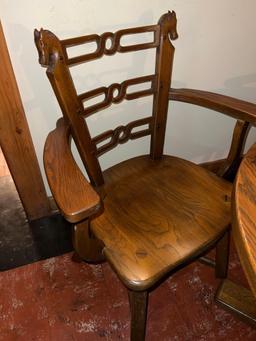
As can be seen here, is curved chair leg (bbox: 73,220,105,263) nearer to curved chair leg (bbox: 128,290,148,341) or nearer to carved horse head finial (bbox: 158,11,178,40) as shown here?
curved chair leg (bbox: 128,290,148,341)

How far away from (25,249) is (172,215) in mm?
839

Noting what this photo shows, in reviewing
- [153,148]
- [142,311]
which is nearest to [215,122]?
[153,148]

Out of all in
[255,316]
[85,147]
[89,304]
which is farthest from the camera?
[89,304]

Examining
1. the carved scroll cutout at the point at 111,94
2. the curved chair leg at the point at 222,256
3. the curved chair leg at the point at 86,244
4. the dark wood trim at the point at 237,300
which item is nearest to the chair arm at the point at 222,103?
the carved scroll cutout at the point at 111,94

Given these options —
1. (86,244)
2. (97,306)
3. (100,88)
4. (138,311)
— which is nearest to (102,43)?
(100,88)

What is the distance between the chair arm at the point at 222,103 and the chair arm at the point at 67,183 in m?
0.44

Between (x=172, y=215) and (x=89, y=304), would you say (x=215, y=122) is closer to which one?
(x=172, y=215)

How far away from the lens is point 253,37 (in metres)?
1.27

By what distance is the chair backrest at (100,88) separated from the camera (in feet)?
2.54

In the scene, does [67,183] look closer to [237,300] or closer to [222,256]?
[222,256]

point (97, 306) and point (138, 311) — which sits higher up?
point (138, 311)

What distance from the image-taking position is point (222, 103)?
965 mm

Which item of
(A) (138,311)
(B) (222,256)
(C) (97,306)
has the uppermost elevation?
(A) (138,311)

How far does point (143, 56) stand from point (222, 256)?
0.85m
